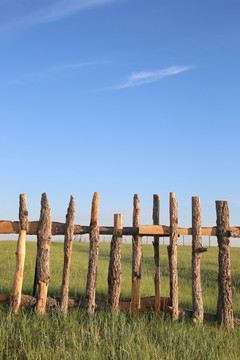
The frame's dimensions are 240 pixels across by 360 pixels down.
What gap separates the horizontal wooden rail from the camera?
887 centimetres

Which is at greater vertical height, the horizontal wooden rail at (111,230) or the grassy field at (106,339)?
the horizontal wooden rail at (111,230)

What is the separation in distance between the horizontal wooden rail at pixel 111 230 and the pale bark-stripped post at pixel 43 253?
7.7 inches

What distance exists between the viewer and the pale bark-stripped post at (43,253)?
8.77 metres

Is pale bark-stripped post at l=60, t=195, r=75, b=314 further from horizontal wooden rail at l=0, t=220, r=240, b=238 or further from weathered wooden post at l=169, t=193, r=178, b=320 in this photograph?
weathered wooden post at l=169, t=193, r=178, b=320

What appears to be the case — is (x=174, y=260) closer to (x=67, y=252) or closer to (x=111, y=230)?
(x=111, y=230)

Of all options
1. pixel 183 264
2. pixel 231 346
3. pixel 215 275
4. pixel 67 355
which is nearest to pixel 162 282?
pixel 215 275

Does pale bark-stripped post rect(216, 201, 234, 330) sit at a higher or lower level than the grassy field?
higher

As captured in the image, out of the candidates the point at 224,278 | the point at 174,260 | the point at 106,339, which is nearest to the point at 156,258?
the point at 174,260

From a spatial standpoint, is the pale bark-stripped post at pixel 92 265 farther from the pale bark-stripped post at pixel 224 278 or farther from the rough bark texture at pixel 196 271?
the pale bark-stripped post at pixel 224 278

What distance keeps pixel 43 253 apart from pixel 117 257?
5.19 ft

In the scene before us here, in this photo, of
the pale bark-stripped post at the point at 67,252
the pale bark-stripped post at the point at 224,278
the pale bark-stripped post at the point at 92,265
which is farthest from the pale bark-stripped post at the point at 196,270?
the pale bark-stripped post at the point at 67,252

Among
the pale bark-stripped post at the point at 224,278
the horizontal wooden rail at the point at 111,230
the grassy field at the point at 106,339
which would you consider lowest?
the grassy field at the point at 106,339

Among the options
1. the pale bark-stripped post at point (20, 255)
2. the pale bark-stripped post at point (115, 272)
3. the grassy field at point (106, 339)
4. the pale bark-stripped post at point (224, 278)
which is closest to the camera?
the grassy field at point (106, 339)

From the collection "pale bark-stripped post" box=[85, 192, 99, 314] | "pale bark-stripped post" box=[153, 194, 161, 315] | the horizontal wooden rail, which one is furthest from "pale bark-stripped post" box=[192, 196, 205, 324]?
"pale bark-stripped post" box=[85, 192, 99, 314]
